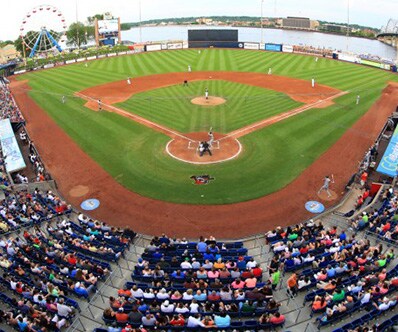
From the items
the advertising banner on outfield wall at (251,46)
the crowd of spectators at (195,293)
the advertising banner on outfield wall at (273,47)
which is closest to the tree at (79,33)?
the advertising banner on outfield wall at (251,46)

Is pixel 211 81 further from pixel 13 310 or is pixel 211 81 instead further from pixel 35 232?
pixel 13 310

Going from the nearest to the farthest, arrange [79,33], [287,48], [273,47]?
[287,48] < [273,47] < [79,33]

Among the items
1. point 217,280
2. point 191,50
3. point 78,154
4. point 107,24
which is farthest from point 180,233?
point 107,24

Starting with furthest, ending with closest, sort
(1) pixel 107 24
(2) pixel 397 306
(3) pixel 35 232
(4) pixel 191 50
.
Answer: (1) pixel 107 24 < (4) pixel 191 50 < (3) pixel 35 232 < (2) pixel 397 306

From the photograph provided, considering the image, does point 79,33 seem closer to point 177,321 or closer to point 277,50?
point 277,50

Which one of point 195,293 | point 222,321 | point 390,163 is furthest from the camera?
point 390,163

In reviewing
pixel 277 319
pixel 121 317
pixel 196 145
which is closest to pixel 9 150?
pixel 196 145
